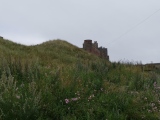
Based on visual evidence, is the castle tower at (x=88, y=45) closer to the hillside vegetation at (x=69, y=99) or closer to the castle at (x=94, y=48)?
the castle at (x=94, y=48)

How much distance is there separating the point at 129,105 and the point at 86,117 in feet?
3.42

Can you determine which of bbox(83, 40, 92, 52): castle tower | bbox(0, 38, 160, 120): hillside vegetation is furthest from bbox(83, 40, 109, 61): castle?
bbox(0, 38, 160, 120): hillside vegetation

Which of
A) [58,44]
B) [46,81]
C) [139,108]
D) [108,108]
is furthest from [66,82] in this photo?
[58,44]

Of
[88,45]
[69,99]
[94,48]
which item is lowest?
[69,99]

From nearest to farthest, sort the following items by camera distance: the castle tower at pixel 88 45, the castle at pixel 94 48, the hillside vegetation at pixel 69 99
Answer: the hillside vegetation at pixel 69 99
the castle tower at pixel 88 45
the castle at pixel 94 48

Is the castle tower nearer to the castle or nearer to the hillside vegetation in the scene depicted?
the castle

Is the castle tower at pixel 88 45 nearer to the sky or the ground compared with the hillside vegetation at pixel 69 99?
nearer to the sky

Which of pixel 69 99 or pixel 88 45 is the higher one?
pixel 88 45

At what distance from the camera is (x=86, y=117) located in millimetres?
Result: 5059

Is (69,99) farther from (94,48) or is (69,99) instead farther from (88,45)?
(94,48)

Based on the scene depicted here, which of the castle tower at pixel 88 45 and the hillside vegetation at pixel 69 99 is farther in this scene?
the castle tower at pixel 88 45

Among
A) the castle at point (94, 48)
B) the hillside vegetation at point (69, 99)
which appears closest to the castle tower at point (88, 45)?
the castle at point (94, 48)

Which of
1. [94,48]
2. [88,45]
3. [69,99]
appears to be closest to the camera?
[69,99]

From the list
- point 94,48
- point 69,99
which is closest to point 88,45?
point 94,48
